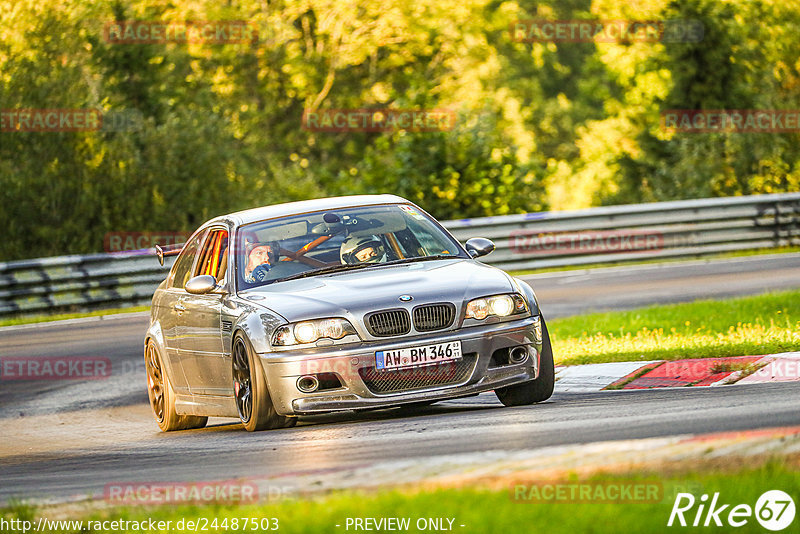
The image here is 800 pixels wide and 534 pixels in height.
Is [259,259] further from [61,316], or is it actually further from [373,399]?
[61,316]

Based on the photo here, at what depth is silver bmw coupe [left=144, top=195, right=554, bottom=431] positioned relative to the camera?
8.89 m

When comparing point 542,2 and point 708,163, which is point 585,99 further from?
point 708,163

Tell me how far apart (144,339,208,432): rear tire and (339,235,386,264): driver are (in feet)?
6.30

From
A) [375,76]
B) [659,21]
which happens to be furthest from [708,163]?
[375,76]

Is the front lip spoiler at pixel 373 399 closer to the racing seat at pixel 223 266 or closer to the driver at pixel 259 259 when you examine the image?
the driver at pixel 259 259

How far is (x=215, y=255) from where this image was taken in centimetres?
1076

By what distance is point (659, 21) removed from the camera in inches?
1373

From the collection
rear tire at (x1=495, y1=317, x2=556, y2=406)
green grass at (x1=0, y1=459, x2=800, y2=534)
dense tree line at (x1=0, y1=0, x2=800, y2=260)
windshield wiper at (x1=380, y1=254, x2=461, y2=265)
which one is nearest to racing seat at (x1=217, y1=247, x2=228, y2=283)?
windshield wiper at (x1=380, y1=254, x2=461, y2=265)

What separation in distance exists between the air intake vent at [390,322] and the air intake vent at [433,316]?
7cm

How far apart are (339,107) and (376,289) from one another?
1399 inches

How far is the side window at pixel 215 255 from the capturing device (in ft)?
34.3

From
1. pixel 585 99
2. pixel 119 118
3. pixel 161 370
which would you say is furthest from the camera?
pixel 585 99

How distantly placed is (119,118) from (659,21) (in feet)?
46.2

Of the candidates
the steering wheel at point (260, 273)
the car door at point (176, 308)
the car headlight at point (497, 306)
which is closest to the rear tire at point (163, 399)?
the car door at point (176, 308)
